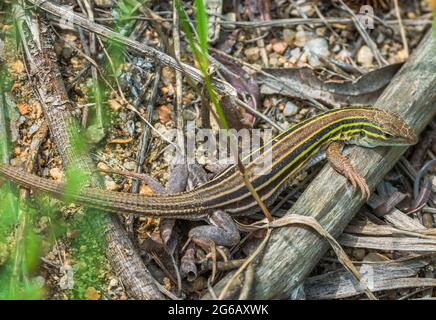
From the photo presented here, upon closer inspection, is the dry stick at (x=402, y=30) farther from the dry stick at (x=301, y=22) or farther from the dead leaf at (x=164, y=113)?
the dead leaf at (x=164, y=113)

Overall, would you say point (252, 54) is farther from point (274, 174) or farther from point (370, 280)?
point (370, 280)

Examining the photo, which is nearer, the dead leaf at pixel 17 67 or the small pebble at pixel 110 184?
the small pebble at pixel 110 184

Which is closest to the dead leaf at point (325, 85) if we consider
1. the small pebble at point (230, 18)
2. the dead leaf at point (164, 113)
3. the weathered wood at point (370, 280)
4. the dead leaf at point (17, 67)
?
the small pebble at point (230, 18)

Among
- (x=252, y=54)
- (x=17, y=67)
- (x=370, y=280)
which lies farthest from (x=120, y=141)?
(x=370, y=280)

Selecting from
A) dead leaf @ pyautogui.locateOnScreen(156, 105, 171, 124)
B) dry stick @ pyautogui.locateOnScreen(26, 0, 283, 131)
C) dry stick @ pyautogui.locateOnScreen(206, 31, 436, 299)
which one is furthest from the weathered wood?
dead leaf @ pyautogui.locateOnScreen(156, 105, 171, 124)
